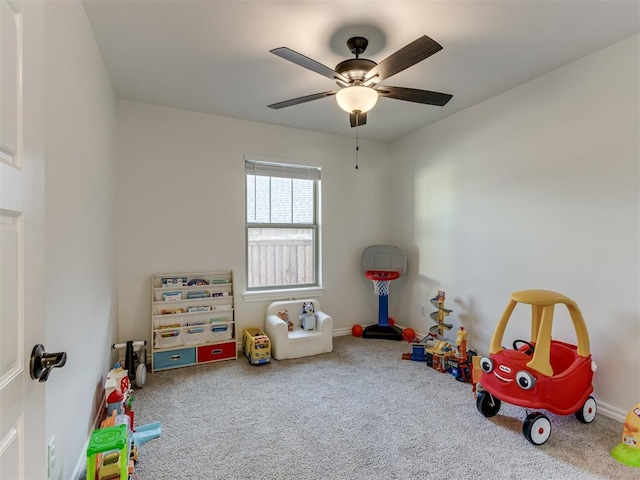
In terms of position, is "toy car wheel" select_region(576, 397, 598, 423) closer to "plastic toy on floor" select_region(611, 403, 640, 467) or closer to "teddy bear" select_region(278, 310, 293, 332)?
"plastic toy on floor" select_region(611, 403, 640, 467)

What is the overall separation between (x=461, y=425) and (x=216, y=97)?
335cm

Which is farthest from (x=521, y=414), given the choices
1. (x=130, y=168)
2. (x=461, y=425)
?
(x=130, y=168)

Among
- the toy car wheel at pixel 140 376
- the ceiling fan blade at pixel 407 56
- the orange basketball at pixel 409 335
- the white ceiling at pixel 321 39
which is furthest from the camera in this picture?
the orange basketball at pixel 409 335

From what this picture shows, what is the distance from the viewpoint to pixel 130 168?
10.4 ft

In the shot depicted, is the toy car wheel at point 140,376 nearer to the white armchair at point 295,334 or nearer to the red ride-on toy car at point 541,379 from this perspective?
the white armchair at point 295,334

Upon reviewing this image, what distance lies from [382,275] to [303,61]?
2721 mm

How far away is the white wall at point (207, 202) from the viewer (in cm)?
317

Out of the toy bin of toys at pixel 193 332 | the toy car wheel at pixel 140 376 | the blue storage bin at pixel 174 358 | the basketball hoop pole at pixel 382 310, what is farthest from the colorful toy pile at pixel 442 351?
the toy car wheel at pixel 140 376

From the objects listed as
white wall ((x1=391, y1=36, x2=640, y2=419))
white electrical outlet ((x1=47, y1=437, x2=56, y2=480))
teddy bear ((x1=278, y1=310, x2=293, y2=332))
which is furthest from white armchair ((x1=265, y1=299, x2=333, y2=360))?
white electrical outlet ((x1=47, y1=437, x2=56, y2=480))

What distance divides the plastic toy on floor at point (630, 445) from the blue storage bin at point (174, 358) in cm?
325

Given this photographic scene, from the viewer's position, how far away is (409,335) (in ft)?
12.8

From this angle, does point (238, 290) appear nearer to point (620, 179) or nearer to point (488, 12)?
point (488, 12)

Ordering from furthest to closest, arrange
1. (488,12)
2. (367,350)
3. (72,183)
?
(367,350)
(488,12)
(72,183)

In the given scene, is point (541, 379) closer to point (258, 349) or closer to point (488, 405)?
point (488, 405)
